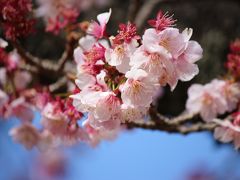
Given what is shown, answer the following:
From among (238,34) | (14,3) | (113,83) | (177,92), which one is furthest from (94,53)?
(238,34)

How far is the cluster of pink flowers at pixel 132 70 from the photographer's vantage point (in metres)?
1.23

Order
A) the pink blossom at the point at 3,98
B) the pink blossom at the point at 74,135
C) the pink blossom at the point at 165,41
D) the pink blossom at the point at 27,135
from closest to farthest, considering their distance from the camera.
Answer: the pink blossom at the point at 165,41 → the pink blossom at the point at 74,135 → the pink blossom at the point at 3,98 → the pink blossom at the point at 27,135

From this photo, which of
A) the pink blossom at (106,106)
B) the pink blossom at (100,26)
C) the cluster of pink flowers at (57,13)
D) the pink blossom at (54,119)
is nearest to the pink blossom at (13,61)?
the cluster of pink flowers at (57,13)

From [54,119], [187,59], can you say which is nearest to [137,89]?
[187,59]

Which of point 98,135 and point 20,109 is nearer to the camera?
point 98,135

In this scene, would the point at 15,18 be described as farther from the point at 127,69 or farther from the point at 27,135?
the point at 27,135

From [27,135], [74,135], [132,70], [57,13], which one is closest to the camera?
[132,70]

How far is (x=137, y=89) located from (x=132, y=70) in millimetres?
48

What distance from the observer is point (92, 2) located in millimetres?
2920

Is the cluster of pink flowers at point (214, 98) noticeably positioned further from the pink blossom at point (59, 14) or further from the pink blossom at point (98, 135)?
the pink blossom at point (59, 14)

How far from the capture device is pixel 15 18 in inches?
59.1

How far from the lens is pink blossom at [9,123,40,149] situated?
1.89m

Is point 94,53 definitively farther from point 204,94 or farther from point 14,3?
point 204,94

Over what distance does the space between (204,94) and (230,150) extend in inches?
37.0
